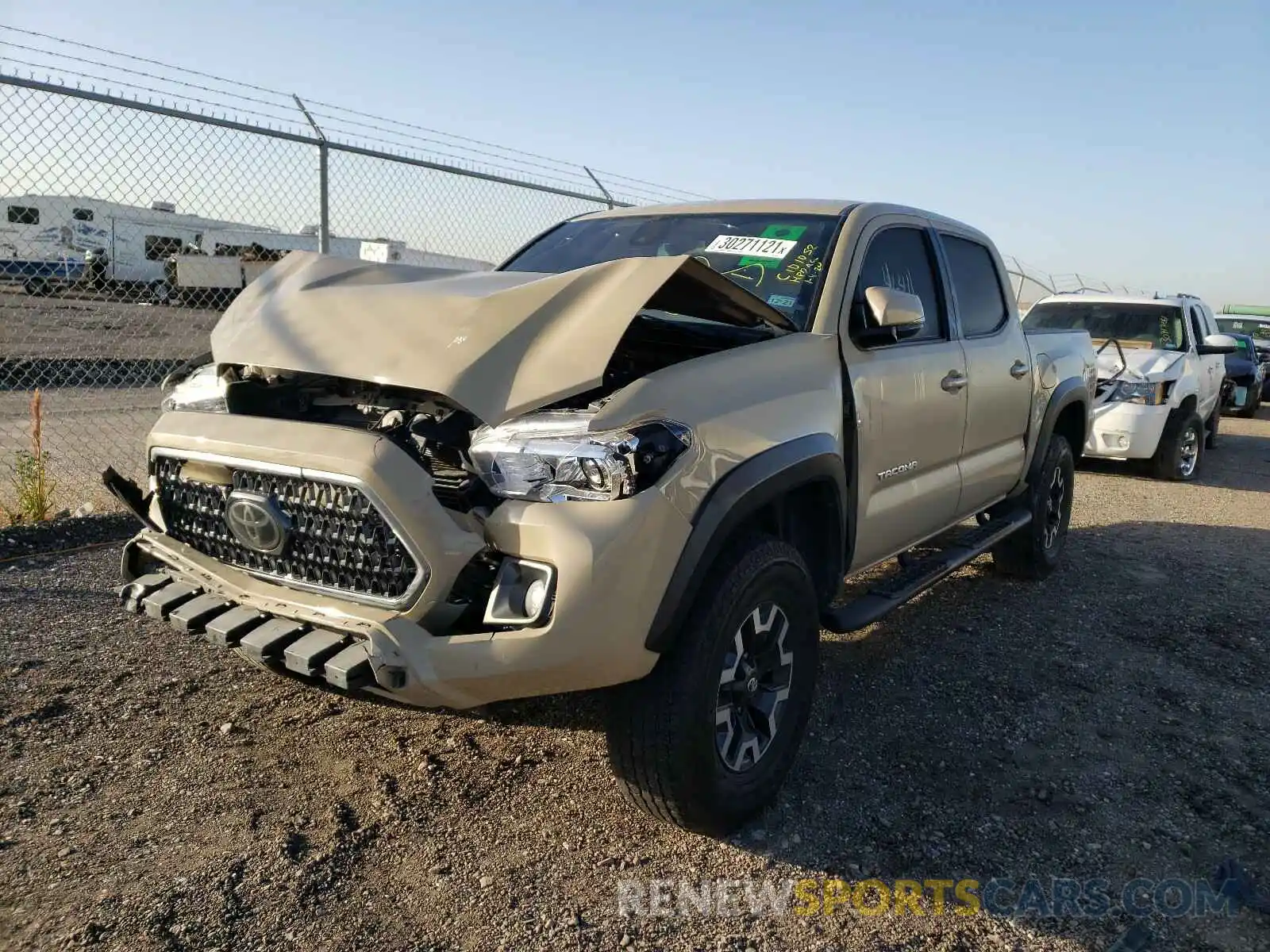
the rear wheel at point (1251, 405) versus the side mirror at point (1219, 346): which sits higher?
the side mirror at point (1219, 346)

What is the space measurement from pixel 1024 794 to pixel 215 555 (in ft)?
9.08

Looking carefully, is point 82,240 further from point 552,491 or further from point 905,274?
point 552,491

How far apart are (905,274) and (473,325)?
7.48 ft

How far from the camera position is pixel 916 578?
4.05 metres

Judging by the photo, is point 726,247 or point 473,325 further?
point 726,247

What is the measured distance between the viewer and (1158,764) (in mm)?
3533

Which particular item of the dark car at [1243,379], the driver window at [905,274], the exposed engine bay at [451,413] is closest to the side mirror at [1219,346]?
the driver window at [905,274]

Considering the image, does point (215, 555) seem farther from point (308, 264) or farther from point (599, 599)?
point (599, 599)

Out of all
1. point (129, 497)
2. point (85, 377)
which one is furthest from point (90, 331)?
point (129, 497)

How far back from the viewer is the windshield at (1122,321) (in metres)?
10.0

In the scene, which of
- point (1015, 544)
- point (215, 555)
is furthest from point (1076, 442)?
point (215, 555)

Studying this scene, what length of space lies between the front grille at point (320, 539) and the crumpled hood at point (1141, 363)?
8934 mm

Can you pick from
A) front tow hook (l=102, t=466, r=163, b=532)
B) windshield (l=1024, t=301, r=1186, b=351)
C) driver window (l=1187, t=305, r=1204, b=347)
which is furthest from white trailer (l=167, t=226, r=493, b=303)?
driver window (l=1187, t=305, r=1204, b=347)

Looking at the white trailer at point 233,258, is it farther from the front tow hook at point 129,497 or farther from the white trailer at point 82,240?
the front tow hook at point 129,497
